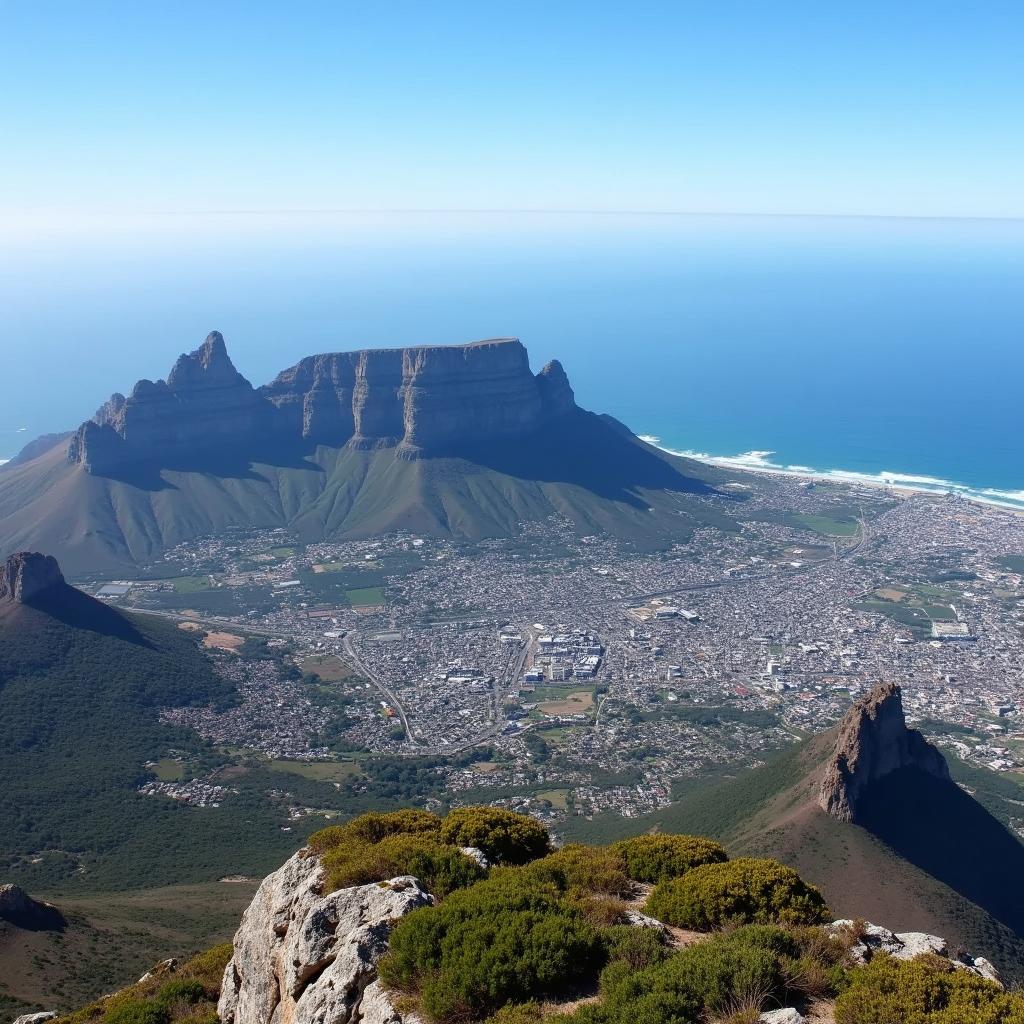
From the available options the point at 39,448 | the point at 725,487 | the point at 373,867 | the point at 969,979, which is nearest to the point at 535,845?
the point at 373,867

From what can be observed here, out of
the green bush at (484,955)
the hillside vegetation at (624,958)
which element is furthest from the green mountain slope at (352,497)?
the green bush at (484,955)

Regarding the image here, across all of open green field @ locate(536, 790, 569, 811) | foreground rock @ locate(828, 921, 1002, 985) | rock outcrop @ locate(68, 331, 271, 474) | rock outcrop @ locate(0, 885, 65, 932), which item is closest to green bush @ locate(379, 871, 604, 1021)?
foreground rock @ locate(828, 921, 1002, 985)

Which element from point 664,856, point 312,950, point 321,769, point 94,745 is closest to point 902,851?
point 664,856

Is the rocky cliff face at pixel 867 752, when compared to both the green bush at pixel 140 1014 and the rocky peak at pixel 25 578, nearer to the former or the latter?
the green bush at pixel 140 1014

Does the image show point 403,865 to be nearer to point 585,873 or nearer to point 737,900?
point 585,873

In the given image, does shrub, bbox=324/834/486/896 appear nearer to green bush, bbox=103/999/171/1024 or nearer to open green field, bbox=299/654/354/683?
green bush, bbox=103/999/171/1024

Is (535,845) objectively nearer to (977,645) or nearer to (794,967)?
(794,967)
